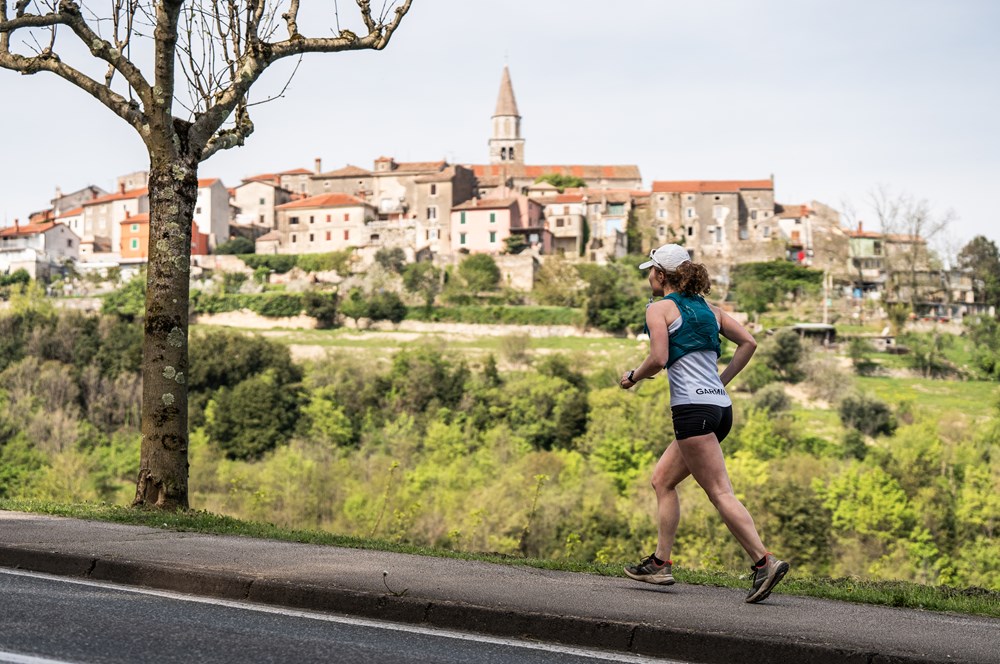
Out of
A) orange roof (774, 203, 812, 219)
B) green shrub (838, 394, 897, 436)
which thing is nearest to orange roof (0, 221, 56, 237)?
orange roof (774, 203, 812, 219)

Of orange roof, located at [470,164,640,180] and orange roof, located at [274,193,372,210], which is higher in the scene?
orange roof, located at [470,164,640,180]

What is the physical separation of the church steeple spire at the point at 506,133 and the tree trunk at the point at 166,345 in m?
141

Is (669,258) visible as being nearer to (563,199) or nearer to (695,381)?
(695,381)

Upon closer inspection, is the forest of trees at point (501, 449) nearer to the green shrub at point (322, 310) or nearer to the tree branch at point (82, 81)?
the green shrub at point (322, 310)

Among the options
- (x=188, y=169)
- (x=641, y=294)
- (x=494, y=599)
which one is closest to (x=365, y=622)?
(x=494, y=599)

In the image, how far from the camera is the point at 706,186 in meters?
127

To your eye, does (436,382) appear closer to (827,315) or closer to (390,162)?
(827,315)

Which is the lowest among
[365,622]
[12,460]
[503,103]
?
[12,460]

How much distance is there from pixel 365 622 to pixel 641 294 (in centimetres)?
9374

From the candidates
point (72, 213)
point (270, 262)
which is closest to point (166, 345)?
point (270, 262)

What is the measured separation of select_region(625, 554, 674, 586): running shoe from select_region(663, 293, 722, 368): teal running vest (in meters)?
1.22

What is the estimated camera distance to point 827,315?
102m

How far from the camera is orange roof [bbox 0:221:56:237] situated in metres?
118

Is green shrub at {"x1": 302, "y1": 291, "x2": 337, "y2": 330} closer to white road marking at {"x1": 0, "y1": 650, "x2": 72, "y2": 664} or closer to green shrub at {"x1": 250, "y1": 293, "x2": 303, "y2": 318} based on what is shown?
green shrub at {"x1": 250, "y1": 293, "x2": 303, "y2": 318}
